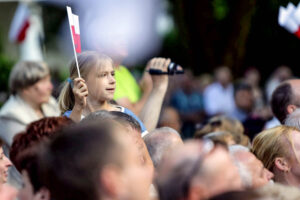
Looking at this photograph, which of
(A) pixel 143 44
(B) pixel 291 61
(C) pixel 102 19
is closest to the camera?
(C) pixel 102 19

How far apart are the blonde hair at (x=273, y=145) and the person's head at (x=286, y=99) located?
3.22ft

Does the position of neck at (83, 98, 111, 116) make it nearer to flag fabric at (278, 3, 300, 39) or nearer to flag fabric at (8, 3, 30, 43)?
flag fabric at (278, 3, 300, 39)

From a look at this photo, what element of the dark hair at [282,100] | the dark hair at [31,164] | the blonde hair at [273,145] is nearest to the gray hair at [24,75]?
the dark hair at [282,100]

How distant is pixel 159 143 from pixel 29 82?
7.24 feet

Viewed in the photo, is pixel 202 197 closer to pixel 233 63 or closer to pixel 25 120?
pixel 25 120

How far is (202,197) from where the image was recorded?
2.00 meters

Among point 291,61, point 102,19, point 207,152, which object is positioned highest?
point 102,19

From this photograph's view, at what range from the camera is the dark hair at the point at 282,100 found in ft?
15.4

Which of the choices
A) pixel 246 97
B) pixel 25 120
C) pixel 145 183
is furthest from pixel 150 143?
pixel 246 97

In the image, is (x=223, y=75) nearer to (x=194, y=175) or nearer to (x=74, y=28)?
(x=74, y=28)

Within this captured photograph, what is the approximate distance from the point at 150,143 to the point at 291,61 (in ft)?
40.6

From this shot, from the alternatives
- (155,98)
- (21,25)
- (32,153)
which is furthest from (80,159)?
(21,25)

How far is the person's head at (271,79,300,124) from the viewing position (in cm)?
465

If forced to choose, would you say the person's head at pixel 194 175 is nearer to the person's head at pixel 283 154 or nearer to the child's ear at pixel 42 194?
the child's ear at pixel 42 194
